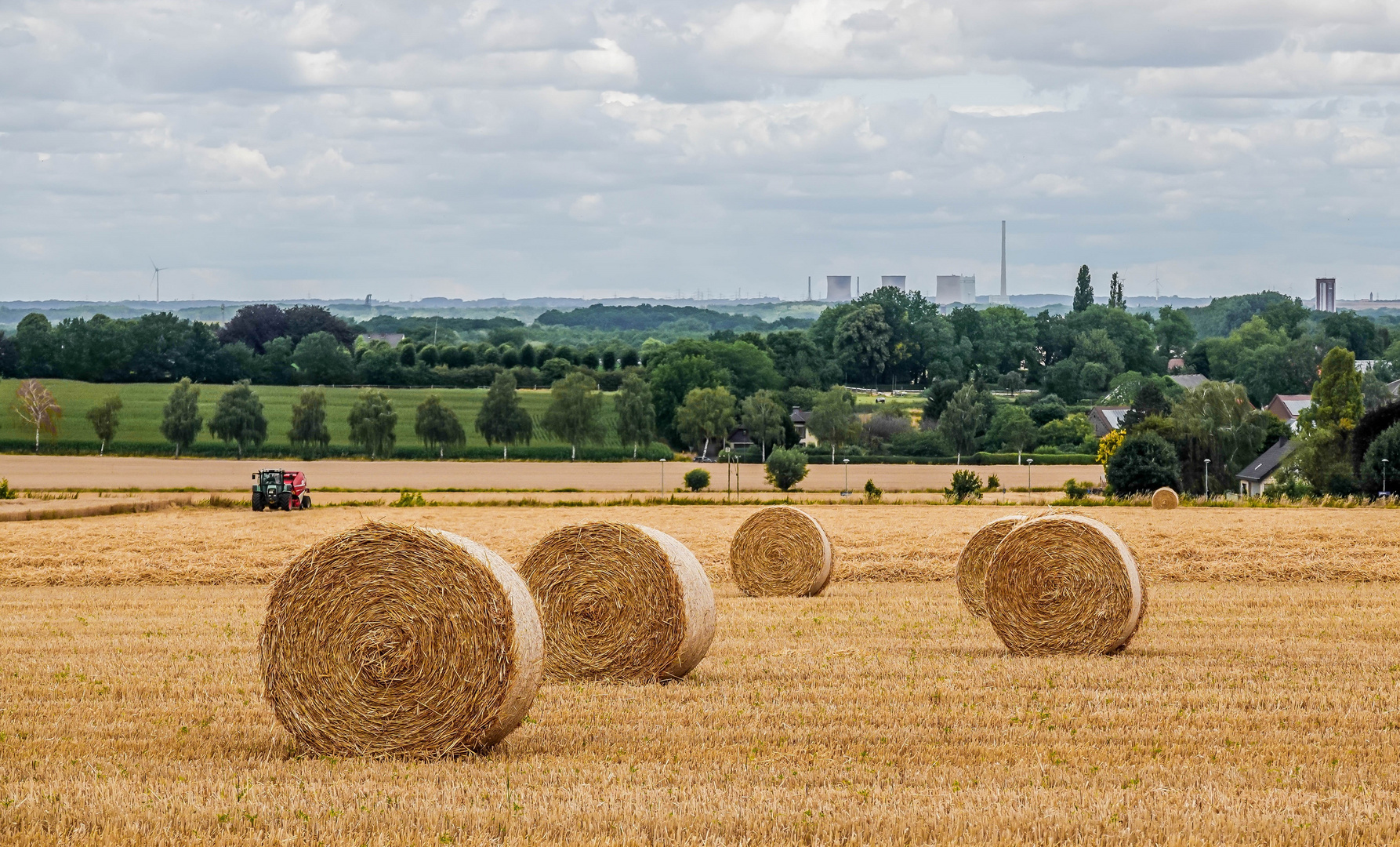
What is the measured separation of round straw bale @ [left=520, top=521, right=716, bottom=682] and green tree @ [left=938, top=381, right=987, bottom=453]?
8993 centimetres

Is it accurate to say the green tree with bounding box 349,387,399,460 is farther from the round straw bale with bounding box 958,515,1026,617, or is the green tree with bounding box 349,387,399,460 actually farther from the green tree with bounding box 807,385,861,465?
the round straw bale with bounding box 958,515,1026,617

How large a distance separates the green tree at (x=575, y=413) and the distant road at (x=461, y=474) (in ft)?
27.4

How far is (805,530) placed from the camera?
24.3m

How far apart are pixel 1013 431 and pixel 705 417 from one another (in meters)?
20.4

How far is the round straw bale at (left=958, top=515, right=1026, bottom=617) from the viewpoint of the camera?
20.8 m

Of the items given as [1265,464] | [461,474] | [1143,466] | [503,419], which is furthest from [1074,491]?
[503,419]

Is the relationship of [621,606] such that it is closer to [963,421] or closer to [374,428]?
[374,428]

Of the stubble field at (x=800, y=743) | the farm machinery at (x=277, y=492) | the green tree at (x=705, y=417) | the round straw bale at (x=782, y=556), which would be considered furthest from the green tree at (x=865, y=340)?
the stubble field at (x=800, y=743)

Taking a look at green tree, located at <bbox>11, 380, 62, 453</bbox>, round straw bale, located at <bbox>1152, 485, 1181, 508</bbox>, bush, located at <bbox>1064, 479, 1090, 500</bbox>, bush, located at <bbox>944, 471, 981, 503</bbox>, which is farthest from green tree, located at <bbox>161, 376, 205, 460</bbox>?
round straw bale, located at <bbox>1152, 485, 1181, 508</bbox>

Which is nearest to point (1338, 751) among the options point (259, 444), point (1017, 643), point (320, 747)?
point (1017, 643)

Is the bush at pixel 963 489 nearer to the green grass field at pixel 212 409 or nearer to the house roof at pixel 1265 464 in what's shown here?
the house roof at pixel 1265 464

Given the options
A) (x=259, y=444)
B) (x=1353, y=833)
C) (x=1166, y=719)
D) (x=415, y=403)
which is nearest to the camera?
(x=1353, y=833)

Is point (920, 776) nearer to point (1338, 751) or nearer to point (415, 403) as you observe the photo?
point (1338, 751)

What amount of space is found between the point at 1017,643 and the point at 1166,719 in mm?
4530
